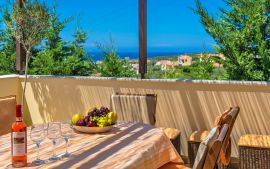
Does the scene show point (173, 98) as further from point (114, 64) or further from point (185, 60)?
point (114, 64)

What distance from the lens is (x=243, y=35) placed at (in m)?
4.84

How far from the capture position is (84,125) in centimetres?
254

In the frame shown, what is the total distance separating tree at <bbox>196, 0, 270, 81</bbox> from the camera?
187 inches

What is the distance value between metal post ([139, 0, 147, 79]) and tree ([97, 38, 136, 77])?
0.82m

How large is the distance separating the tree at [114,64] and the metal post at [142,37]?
32.2 inches

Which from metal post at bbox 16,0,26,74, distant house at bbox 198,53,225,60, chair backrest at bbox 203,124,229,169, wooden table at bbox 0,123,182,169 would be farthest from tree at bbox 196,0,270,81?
chair backrest at bbox 203,124,229,169

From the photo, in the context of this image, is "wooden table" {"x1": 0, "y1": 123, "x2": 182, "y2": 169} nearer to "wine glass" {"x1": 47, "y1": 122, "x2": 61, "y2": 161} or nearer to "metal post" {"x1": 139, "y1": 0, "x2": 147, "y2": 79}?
"wine glass" {"x1": 47, "y1": 122, "x2": 61, "y2": 161}

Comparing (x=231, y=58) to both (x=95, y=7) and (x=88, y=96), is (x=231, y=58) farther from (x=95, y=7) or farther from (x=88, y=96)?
(x=95, y=7)

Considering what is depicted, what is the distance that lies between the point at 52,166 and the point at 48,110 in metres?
3.57

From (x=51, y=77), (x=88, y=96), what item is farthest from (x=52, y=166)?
(x=51, y=77)

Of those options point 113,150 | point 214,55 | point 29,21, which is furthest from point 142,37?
point 113,150

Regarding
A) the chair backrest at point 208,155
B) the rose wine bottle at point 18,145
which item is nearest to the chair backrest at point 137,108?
the rose wine bottle at point 18,145

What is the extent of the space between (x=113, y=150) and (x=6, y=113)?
128cm

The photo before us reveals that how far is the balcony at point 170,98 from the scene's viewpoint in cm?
407
